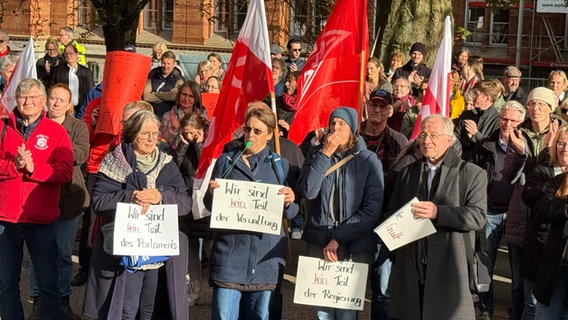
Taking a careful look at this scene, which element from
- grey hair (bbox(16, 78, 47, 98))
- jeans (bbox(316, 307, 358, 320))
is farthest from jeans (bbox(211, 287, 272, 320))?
grey hair (bbox(16, 78, 47, 98))

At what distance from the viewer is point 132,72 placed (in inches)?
379

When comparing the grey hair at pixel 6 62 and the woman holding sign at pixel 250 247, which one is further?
the grey hair at pixel 6 62

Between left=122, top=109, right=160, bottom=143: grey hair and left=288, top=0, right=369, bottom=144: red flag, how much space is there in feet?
5.79

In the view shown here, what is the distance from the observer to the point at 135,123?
7.04 metres

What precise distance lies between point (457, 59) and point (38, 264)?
779 cm

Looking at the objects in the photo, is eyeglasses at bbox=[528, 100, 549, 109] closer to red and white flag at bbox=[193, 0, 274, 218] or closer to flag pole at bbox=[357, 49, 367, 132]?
flag pole at bbox=[357, 49, 367, 132]

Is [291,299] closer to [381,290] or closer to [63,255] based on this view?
[381,290]

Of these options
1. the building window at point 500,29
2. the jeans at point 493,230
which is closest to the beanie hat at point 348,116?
the jeans at point 493,230

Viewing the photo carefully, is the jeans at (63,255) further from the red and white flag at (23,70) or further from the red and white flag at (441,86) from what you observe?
the red and white flag at (441,86)

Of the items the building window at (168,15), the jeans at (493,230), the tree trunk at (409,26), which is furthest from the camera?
the building window at (168,15)

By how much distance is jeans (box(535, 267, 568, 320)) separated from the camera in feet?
22.5

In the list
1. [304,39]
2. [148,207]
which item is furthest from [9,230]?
[304,39]

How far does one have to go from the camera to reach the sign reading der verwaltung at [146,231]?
6898 millimetres

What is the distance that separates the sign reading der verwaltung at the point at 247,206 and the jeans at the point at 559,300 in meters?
1.76
